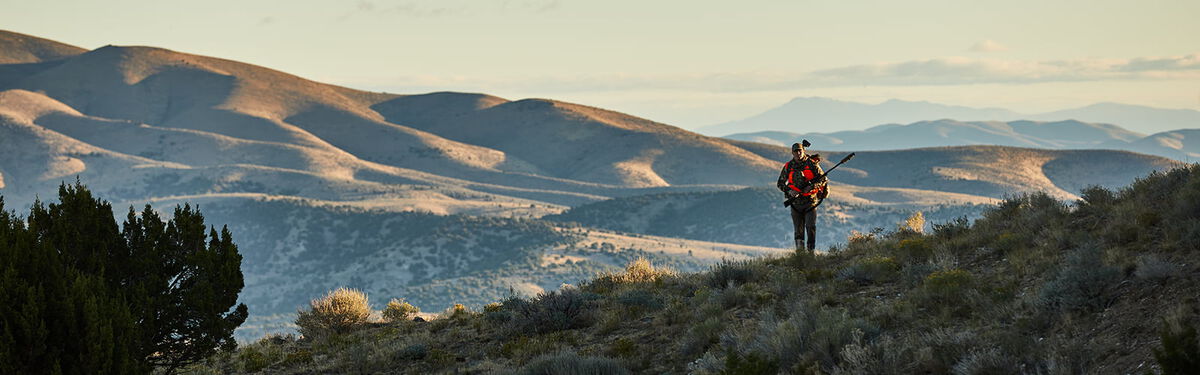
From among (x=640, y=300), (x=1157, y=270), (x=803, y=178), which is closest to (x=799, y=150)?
(x=803, y=178)

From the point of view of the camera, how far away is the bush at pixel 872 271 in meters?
11.2

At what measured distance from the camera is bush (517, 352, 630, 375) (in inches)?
349

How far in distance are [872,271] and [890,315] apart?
2.43m

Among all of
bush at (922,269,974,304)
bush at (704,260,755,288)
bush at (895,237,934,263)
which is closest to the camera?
bush at (922,269,974,304)

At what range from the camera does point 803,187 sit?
14742mm

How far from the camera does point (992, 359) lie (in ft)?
22.5

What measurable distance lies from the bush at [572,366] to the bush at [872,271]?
359cm

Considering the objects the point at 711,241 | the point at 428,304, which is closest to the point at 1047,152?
the point at 711,241

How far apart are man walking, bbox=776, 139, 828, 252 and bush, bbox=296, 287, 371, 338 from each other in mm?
6642

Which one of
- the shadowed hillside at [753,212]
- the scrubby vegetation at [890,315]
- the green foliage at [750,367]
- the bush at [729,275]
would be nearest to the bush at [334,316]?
the scrubby vegetation at [890,315]

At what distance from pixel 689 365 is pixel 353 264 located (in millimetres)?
123169

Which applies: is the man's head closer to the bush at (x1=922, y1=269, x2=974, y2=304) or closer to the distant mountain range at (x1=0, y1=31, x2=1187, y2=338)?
the bush at (x1=922, y1=269, x2=974, y2=304)

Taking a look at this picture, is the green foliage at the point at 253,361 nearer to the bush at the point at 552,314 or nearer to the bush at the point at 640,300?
the bush at the point at 552,314

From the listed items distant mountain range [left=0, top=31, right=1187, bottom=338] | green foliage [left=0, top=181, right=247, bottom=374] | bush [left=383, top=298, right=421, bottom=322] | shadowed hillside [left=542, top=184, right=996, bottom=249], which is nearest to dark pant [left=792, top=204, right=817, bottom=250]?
bush [left=383, top=298, right=421, bottom=322]
